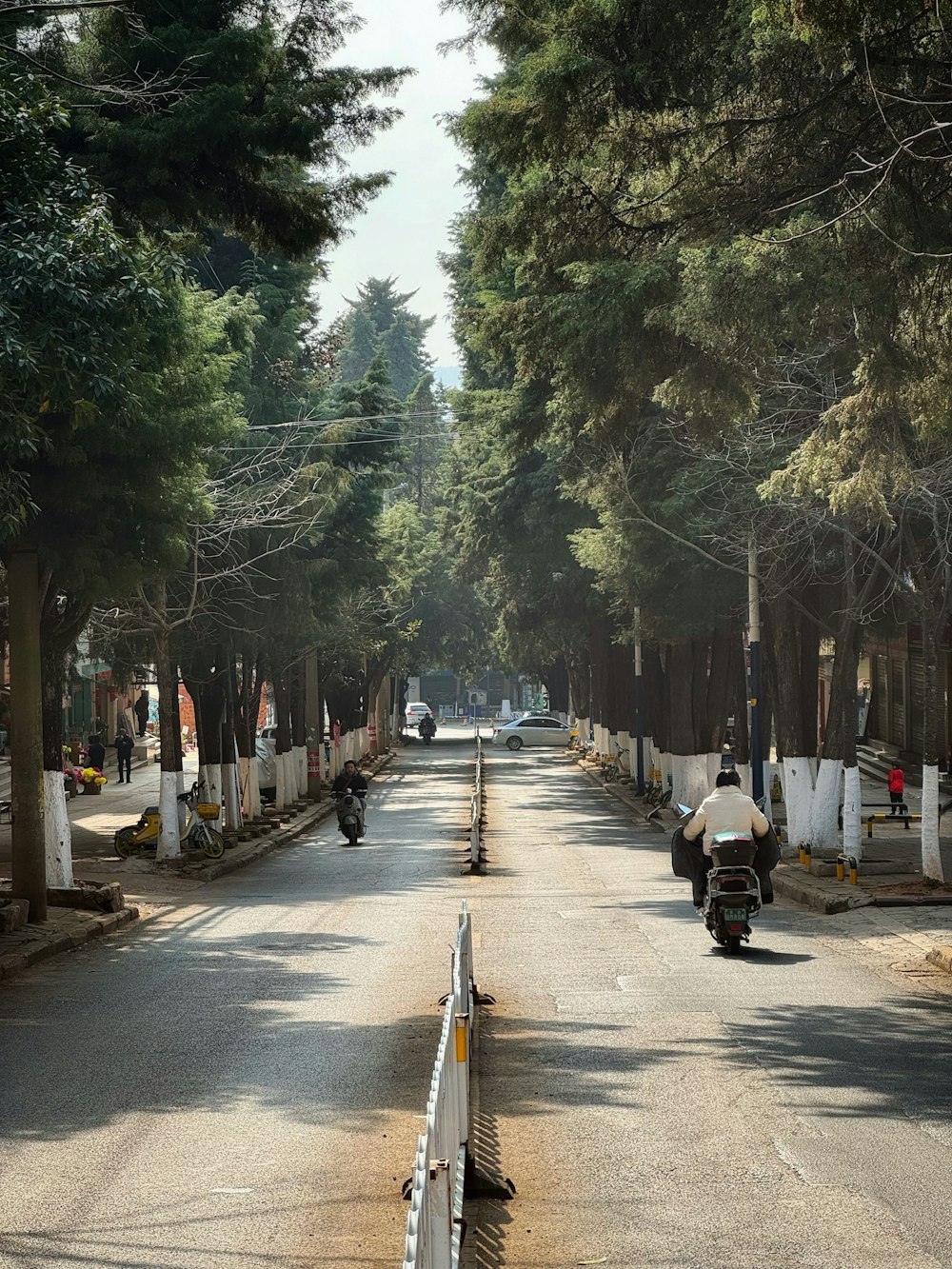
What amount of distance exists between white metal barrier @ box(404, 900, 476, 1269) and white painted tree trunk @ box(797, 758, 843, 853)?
56.2ft

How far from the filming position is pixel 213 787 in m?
33.5

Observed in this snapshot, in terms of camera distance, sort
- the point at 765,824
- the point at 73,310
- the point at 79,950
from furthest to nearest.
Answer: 1. the point at 79,950
2. the point at 765,824
3. the point at 73,310

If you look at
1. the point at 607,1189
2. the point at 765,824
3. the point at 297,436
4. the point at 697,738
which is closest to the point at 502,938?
the point at 765,824

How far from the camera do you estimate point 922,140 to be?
12742 mm

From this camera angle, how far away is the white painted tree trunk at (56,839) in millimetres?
20672

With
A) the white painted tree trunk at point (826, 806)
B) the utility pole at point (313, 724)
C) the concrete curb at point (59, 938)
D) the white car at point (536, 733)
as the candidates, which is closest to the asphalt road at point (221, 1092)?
the concrete curb at point (59, 938)

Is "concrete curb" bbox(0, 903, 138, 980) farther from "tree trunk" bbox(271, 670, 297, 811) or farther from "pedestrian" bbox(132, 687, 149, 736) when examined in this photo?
"pedestrian" bbox(132, 687, 149, 736)

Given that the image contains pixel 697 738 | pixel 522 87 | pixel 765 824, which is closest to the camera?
pixel 522 87

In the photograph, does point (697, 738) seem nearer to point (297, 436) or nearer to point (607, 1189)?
point (297, 436)

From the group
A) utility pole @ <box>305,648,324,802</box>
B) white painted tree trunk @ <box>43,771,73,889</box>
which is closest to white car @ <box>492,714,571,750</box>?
utility pole @ <box>305,648,324,802</box>

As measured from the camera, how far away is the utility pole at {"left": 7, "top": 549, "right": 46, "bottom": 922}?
721 inches

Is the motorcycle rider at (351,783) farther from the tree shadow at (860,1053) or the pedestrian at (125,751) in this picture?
the tree shadow at (860,1053)

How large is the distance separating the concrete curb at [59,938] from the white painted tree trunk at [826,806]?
1096 cm

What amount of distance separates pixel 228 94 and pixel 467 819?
26.4m
